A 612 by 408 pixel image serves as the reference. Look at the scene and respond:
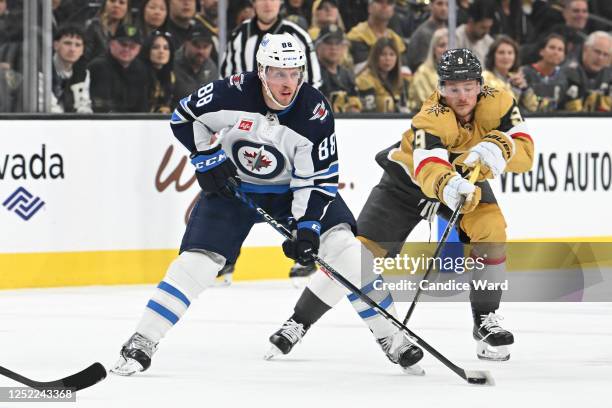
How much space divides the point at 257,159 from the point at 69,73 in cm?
283

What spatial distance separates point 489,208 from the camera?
14.5ft

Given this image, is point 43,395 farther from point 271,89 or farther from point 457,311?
point 457,311

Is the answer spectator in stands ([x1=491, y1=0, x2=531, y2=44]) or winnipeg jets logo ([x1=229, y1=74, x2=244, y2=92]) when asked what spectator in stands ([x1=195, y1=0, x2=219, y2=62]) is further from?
winnipeg jets logo ([x1=229, y1=74, x2=244, y2=92])

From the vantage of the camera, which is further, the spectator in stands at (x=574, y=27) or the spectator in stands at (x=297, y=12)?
the spectator in stands at (x=574, y=27)

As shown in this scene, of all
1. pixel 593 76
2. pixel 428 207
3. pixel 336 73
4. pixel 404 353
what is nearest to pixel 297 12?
pixel 336 73

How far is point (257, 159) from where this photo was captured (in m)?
4.05

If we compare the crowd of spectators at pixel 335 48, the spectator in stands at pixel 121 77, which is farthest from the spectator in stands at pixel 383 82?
the spectator in stands at pixel 121 77

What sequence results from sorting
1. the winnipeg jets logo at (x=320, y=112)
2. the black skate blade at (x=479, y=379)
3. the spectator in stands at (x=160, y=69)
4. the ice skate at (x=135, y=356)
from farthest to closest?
the spectator in stands at (x=160, y=69)
the winnipeg jets logo at (x=320, y=112)
the ice skate at (x=135, y=356)
the black skate blade at (x=479, y=379)

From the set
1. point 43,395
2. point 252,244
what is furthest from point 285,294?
point 43,395

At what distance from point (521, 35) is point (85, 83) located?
101 inches

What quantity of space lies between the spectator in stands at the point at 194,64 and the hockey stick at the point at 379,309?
2819 millimetres

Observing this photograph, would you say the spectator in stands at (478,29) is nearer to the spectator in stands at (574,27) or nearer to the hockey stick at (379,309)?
the spectator in stands at (574,27)

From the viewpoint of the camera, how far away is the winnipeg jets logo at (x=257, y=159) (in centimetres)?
403

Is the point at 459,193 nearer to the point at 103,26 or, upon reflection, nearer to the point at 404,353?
the point at 404,353
